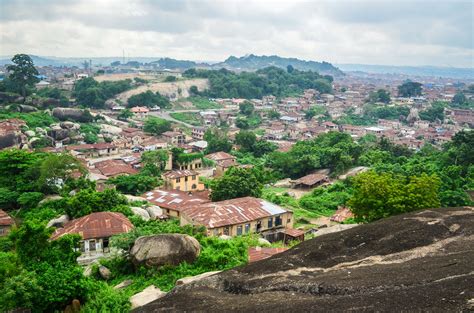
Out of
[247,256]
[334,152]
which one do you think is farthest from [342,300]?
[334,152]

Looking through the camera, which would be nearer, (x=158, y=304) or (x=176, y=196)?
(x=158, y=304)

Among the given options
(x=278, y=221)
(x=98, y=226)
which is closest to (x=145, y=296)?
(x=98, y=226)

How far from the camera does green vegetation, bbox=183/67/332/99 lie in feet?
375

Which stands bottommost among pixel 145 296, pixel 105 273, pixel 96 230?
pixel 105 273

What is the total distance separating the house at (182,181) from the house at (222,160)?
18.2 ft

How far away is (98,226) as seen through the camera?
2366 centimetres

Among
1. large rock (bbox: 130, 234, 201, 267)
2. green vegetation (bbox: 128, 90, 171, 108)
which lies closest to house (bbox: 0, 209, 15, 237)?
large rock (bbox: 130, 234, 201, 267)

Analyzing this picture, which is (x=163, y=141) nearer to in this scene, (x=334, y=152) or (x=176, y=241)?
(x=334, y=152)

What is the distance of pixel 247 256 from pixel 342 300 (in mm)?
9605

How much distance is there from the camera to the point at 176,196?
34.4 m

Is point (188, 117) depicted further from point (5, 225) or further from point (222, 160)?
point (5, 225)

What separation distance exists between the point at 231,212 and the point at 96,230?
26.6ft

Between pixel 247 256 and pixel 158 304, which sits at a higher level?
pixel 158 304

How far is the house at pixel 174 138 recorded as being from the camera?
65.3 meters
